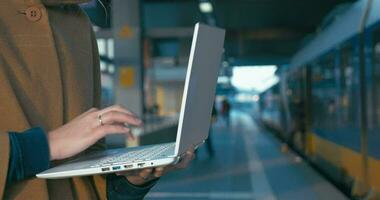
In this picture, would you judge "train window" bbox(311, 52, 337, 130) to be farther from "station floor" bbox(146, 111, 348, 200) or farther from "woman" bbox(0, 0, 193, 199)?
"woman" bbox(0, 0, 193, 199)

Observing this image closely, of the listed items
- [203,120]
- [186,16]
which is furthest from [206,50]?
[186,16]

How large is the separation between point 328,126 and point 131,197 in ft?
31.3

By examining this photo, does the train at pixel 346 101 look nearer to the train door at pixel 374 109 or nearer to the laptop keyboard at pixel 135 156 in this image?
the train door at pixel 374 109

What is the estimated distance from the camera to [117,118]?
4.90 ft

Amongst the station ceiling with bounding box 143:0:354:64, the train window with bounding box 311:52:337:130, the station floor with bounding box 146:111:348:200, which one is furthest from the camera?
the station ceiling with bounding box 143:0:354:64

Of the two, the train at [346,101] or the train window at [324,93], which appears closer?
the train at [346,101]

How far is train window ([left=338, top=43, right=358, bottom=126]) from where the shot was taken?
344 inches

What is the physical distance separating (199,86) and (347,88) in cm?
798

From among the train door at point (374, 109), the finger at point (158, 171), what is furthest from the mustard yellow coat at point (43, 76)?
the train door at point (374, 109)

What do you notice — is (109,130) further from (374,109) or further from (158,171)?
(374,109)

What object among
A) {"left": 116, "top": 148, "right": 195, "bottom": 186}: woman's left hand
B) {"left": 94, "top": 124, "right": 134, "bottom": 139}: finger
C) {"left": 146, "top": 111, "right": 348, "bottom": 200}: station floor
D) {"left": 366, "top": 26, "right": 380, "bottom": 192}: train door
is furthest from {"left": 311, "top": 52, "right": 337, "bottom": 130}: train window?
{"left": 94, "top": 124, "right": 134, "bottom": 139}: finger

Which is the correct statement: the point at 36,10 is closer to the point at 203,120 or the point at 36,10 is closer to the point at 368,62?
the point at 203,120

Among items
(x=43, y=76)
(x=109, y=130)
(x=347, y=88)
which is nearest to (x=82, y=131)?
(x=109, y=130)

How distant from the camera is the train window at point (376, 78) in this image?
7395 millimetres
